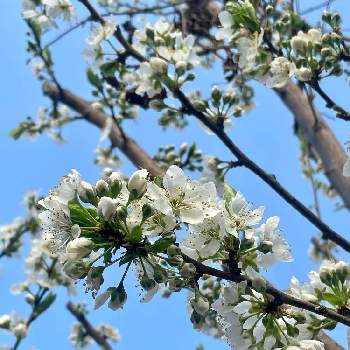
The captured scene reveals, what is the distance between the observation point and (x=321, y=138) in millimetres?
4016

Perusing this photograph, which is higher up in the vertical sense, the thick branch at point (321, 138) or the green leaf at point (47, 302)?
the thick branch at point (321, 138)

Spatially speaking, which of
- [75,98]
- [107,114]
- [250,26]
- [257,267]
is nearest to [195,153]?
[107,114]

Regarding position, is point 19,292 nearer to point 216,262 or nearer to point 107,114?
point 107,114

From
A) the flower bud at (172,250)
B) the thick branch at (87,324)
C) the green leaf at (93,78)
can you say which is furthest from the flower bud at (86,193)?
the thick branch at (87,324)

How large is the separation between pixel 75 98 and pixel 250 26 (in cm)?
243

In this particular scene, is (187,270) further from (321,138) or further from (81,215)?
(321,138)

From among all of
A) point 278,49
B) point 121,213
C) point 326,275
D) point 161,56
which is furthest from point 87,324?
point 121,213

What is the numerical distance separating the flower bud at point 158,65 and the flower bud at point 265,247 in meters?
1.47

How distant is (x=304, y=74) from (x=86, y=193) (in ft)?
4.62

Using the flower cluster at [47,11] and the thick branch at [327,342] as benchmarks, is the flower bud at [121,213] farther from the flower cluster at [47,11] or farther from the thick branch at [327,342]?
the flower cluster at [47,11]

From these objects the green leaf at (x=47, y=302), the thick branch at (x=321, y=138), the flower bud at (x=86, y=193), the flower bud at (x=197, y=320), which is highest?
the thick branch at (x=321, y=138)

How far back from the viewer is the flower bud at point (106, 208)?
1.45m

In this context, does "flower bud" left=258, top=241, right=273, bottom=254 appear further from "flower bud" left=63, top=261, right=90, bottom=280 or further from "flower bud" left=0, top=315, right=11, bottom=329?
"flower bud" left=0, top=315, right=11, bottom=329

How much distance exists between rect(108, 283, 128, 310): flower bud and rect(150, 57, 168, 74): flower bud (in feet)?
5.20
